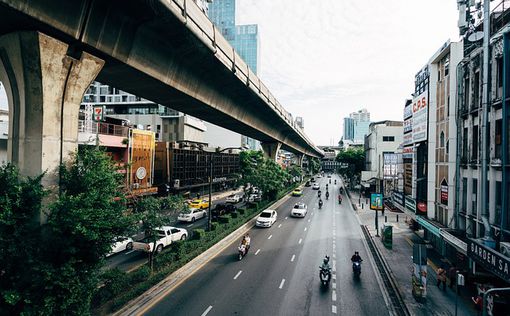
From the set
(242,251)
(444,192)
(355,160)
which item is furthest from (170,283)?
(355,160)

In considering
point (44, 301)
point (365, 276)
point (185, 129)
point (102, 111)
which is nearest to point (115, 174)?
point (44, 301)

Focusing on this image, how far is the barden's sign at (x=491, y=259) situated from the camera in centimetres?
904

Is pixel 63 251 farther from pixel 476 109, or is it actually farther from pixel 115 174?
pixel 476 109

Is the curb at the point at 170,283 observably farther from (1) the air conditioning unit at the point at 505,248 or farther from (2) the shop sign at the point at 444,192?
(2) the shop sign at the point at 444,192

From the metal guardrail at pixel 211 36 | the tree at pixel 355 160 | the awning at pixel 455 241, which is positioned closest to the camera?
the metal guardrail at pixel 211 36

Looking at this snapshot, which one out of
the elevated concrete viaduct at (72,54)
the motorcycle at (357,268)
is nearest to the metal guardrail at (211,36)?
the elevated concrete viaduct at (72,54)

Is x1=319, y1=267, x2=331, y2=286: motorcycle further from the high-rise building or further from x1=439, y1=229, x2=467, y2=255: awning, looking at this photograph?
the high-rise building

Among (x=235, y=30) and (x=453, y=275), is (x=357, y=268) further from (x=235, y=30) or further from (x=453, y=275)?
(x=235, y=30)

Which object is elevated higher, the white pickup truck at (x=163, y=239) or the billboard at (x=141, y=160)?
the billboard at (x=141, y=160)

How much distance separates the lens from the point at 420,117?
22.9 meters

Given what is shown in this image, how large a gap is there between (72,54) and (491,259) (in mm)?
16511

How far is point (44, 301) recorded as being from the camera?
7.86 metres

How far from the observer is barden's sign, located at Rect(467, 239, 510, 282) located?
29.7 feet

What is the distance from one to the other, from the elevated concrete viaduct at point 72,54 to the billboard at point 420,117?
669 inches
